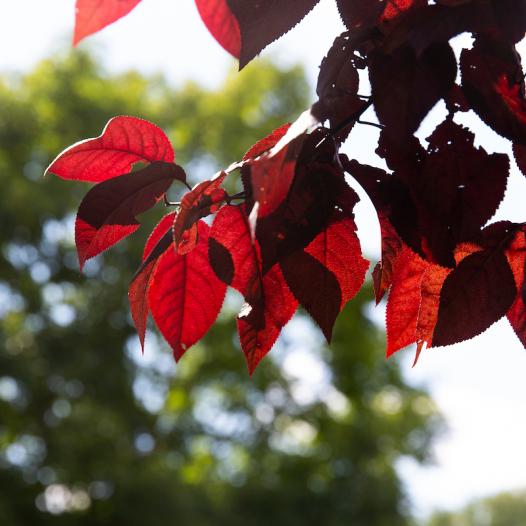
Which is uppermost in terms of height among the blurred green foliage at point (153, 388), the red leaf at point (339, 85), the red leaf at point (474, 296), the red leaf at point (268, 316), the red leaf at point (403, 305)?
the blurred green foliage at point (153, 388)

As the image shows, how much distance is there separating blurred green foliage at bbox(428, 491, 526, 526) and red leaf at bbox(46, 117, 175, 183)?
35.8 meters

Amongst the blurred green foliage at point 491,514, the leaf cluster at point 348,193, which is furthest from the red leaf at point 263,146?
the blurred green foliage at point 491,514

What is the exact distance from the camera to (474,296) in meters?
0.48

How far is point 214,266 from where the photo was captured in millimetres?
501

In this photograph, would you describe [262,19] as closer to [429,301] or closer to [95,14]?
[95,14]

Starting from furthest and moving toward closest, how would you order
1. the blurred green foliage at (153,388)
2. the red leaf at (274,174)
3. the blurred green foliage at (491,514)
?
the blurred green foliage at (491,514)
the blurred green foliage at (153,388)
the red leaf at (274,174)

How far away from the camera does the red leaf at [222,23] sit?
1.39ft

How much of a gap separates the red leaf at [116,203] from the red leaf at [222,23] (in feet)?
0.37

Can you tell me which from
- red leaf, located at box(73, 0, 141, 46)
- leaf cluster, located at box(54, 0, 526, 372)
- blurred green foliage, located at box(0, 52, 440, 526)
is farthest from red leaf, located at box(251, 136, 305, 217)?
blurred green foliage, located at box(0, 52, 440, 526)

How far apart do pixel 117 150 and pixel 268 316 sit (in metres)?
0.17

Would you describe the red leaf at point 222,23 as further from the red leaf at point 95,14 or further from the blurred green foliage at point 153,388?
the blurred green foliage at point 153,388

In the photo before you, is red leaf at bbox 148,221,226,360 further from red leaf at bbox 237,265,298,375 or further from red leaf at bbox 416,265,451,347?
red leaf at bbox 416,265,451,347

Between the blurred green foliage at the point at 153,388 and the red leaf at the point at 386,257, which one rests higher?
the blurred green foliage at the point at 153,388

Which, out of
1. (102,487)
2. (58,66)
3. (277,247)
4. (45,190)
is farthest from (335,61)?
(58,66)
